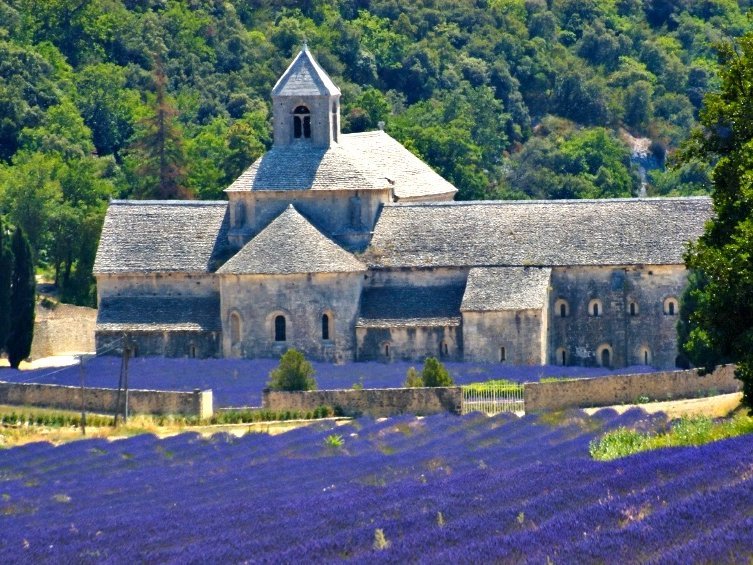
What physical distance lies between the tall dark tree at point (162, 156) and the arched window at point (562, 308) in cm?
2741

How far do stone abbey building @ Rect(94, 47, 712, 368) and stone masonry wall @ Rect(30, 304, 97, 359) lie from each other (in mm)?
5474

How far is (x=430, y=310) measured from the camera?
277 ft

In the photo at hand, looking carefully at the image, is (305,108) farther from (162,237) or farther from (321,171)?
(162,237)

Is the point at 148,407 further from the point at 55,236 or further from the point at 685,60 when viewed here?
the point at 685,60

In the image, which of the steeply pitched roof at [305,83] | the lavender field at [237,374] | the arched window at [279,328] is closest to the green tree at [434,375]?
the lavender field at [237,374]

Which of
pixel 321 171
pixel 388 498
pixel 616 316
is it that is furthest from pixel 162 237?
pixel 388 498

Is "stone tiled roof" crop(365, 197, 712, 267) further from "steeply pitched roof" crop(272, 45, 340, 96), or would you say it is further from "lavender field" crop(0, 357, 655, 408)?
"steeply pitched roof" crop(272, 45, 340, 96)

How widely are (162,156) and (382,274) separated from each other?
1070 inches

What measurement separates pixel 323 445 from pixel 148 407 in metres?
16.5

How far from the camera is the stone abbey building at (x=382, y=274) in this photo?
8406 centimetres

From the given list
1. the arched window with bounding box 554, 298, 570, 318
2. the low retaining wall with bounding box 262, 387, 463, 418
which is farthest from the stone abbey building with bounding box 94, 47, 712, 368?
the low retaining wall with bounding box 262, 387, 463, 418

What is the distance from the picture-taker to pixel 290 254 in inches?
3329

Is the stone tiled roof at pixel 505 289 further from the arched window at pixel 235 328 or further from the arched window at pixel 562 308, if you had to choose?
the arched window at pixel 235 328

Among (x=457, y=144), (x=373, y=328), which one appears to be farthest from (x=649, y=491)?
(x=457, y=144)
